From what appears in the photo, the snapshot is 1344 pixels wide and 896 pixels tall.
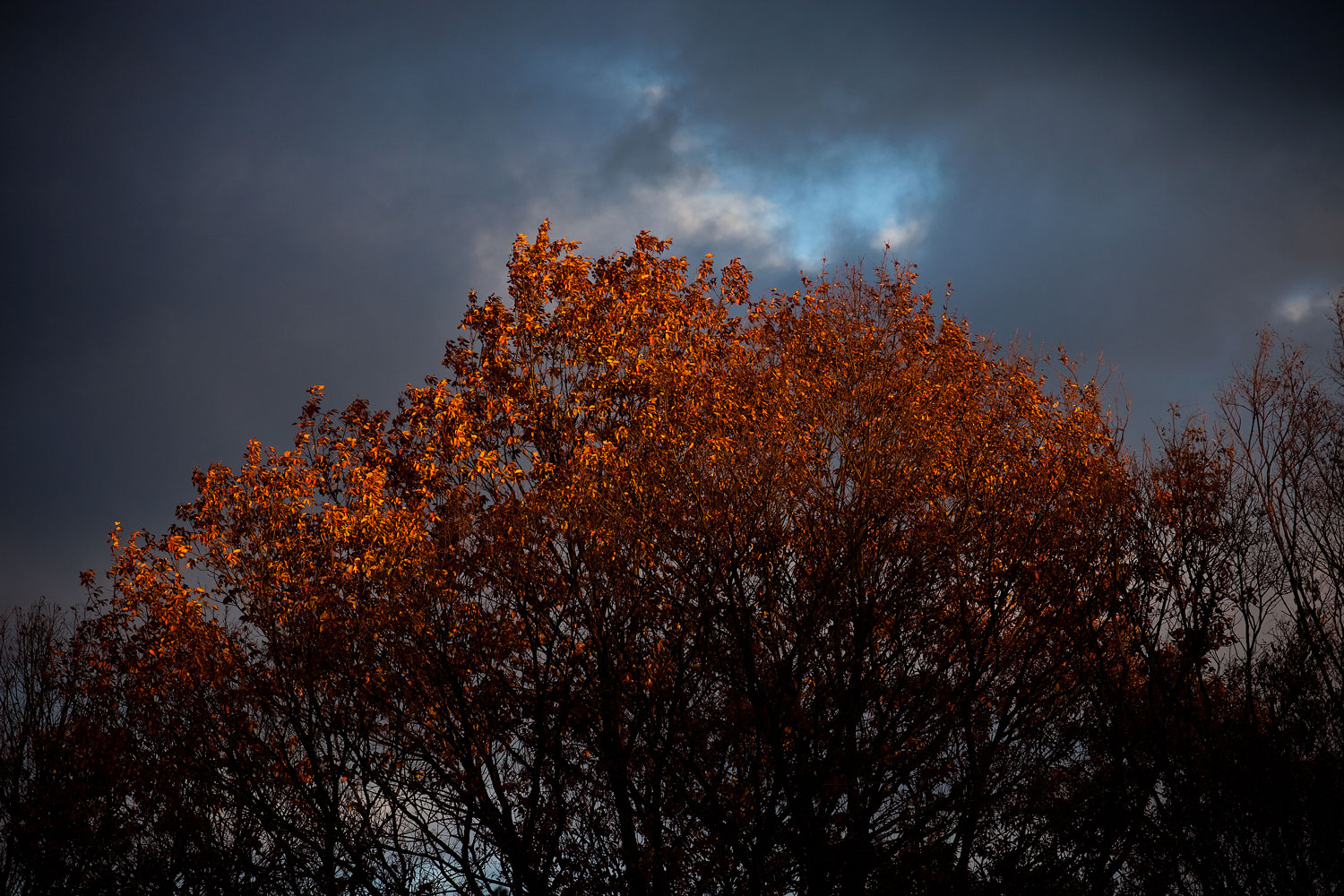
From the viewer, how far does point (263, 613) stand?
16766 millimetres

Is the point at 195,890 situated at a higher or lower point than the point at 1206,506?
lower

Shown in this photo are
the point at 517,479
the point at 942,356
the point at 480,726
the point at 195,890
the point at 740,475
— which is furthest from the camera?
the point at 942,356

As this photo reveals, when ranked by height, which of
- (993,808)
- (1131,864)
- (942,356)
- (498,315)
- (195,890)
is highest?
(498,315)

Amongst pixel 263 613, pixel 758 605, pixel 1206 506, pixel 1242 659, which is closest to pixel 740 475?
pixel 758 605

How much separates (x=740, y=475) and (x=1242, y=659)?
13502mm

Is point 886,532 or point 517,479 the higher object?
Answer: point 517,479

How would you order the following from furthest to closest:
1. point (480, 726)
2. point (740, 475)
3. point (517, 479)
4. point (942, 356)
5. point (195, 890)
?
point (942, 356) < point (195, 890) < point (517, 479) < point (480, 726) < point (740, 475)

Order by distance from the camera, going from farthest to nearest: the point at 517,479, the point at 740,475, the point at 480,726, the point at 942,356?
1. the point at 942,356
2. the point at 517,479
3. the point at 480,726
4. the point at 740,475

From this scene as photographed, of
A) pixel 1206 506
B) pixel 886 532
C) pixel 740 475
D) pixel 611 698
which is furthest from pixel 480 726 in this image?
pixel 1206 506

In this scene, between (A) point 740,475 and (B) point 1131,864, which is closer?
(A) point 740,475

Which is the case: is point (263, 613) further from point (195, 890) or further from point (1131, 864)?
point (1131, 864)

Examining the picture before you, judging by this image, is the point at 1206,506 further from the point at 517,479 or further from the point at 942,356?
the point at 517,479

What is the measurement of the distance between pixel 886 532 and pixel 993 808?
5438mm

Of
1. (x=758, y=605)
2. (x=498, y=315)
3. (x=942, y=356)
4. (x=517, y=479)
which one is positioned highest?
(x=498, y=315)
